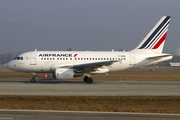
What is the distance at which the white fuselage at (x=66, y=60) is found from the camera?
30375 mm

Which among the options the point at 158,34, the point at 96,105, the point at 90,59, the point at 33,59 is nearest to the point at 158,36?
the point at 158,34

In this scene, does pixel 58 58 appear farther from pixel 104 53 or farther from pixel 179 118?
pixel 179 118

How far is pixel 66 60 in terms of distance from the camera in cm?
3066

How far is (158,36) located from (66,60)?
13.5m

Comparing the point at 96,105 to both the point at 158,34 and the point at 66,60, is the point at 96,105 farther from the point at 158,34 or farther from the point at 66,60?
the point at 158,34

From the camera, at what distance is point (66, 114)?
34.7 feet

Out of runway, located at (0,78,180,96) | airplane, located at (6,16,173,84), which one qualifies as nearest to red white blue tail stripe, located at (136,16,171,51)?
airplane, located at (6,16,173,84)

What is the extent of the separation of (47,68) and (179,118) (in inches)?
892

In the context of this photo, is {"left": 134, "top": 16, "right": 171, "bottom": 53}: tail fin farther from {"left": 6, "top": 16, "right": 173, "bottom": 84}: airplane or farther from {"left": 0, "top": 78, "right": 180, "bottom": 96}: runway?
{"left": 0, "top": 78, "right": 180, "bottom": 96}: runway

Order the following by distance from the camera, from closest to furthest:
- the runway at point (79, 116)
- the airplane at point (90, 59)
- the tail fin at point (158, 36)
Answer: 1. the runway at point (79, 116)
2. the airplane at point (90, 59)
3. the tail fin at point (158, 36)

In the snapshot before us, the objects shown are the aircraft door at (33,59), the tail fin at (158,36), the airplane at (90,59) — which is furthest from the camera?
the tail fin at (158,36)

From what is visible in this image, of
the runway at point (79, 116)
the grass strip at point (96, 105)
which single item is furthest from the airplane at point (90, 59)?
the runway at point (79, 116)

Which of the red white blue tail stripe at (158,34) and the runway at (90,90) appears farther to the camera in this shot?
the red white blue tail stripe at (158,34)

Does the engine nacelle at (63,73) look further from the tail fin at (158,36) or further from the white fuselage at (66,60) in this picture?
the tail fin at (158,36)
